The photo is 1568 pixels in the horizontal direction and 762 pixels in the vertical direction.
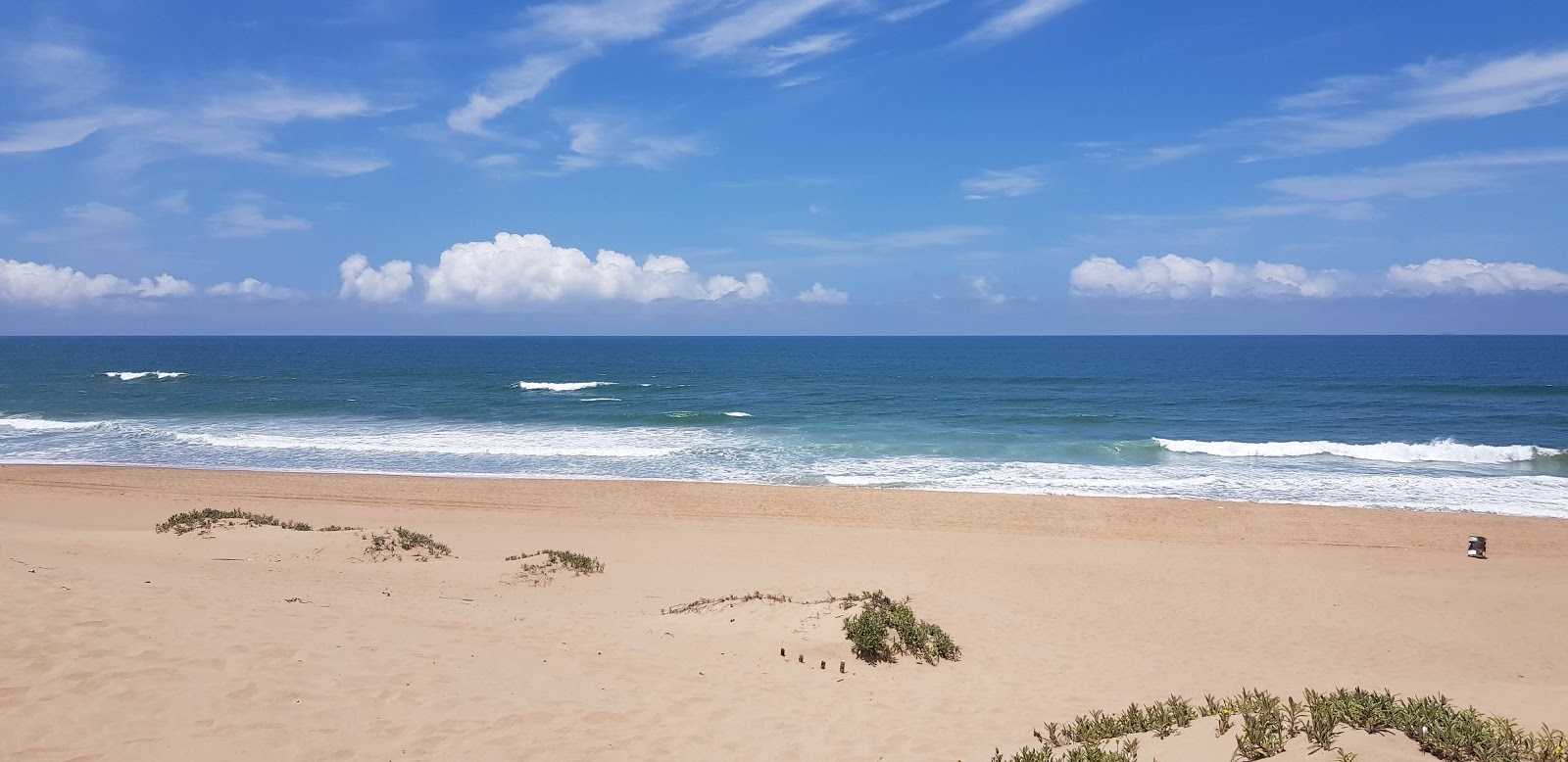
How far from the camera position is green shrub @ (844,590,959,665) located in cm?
908

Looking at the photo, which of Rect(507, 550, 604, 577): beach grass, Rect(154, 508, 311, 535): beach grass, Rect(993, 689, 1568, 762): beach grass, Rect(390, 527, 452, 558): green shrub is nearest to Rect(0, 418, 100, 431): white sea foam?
Rect(154, 508, 311, 535): beach grass

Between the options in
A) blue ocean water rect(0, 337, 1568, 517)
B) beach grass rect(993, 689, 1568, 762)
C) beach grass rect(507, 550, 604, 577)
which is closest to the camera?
beach grass rect(993, 689, 1568, 762)

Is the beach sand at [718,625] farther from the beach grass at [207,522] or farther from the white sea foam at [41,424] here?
the white sea foam at [41,424]

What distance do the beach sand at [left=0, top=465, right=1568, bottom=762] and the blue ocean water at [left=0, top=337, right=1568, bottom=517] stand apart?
17.7 feet

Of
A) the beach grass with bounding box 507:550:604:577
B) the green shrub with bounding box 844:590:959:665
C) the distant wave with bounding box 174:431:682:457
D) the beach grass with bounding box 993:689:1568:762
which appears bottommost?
the distant wave with bounding box 174:431:682:457

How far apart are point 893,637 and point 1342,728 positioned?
15.9 feet

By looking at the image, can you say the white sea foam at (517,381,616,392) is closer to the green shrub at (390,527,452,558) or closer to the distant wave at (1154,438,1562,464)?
the distant wave at (1154,438,1562,464)

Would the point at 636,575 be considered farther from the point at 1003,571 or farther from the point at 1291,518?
the point at 1291,518

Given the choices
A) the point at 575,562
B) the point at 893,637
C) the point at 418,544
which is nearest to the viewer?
the point at 893,637

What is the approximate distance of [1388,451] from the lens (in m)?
29.1

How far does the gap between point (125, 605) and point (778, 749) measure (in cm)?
633

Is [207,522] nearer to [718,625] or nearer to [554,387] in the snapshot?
[718,625]

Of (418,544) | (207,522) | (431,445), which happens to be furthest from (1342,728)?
(431,445)

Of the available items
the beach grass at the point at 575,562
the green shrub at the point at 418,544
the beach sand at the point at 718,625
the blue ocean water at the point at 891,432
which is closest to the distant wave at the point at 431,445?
the blue ocean water at the point at 891,432
